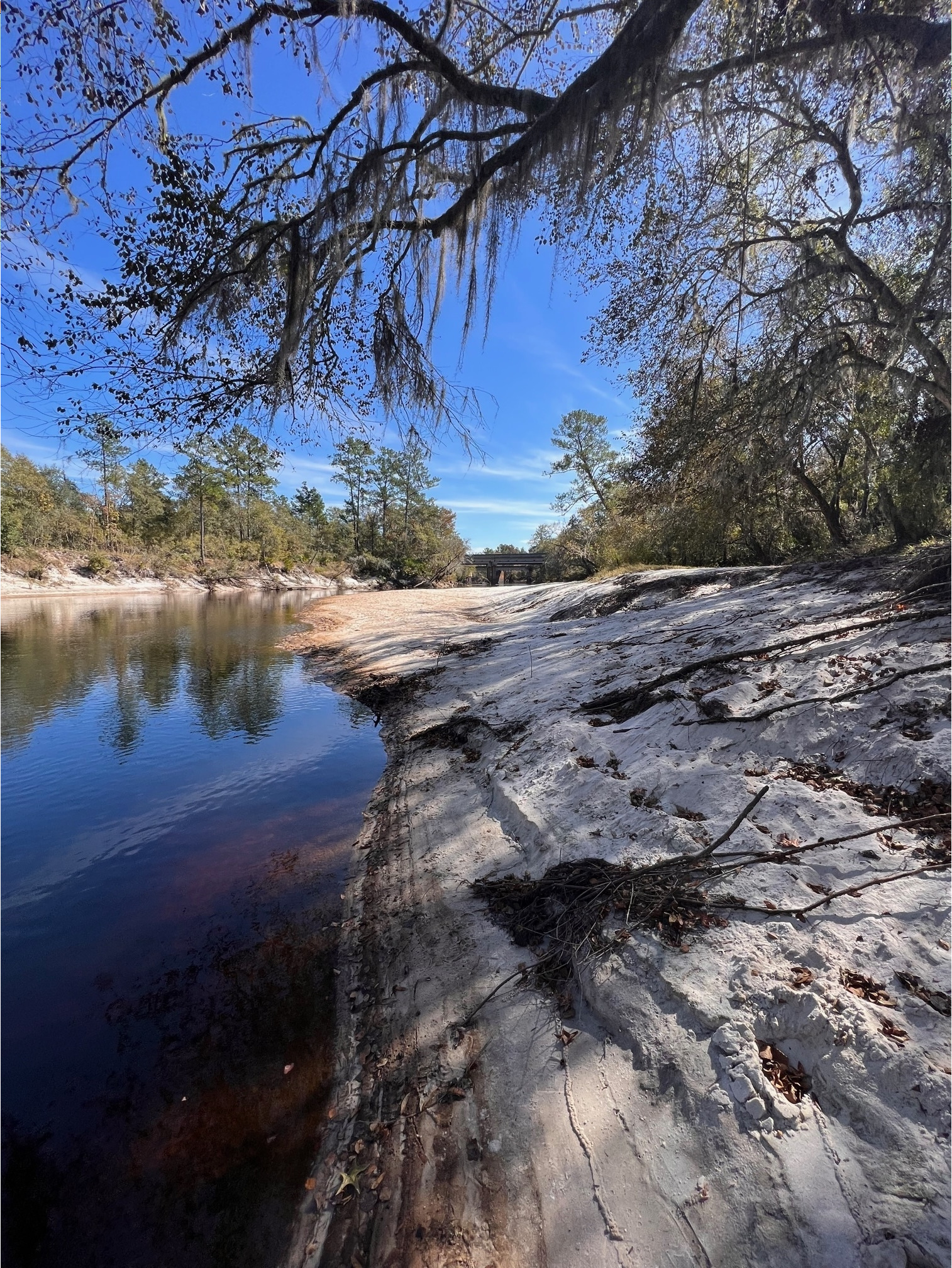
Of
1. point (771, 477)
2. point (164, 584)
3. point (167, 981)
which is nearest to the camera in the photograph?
point (167, 981)

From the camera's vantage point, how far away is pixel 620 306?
23.8 feet

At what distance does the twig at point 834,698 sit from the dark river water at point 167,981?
3217mm

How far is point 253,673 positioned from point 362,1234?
10.9m

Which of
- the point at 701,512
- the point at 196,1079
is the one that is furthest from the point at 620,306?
the point at 196,1079

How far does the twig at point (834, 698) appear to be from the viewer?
10.6 ft

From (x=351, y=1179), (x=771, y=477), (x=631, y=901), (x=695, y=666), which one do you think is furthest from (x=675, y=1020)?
(x=771, y=477)

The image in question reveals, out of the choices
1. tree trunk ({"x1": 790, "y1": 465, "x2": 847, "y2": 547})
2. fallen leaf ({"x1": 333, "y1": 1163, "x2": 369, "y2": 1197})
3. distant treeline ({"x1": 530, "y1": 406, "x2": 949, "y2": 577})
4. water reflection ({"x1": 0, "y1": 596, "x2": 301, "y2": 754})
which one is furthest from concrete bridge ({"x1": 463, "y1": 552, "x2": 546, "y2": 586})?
fallen leaf ({"x1": 333, "y1": 1163, "x2": 369, "y2": 1197})

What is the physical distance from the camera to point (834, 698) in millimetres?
3393

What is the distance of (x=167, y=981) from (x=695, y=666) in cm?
470

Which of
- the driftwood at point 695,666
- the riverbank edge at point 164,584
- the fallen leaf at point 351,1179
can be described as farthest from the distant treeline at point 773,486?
the riverbank edge at point 164,584

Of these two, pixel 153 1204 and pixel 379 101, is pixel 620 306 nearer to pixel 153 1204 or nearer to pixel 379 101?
pixel 379 101

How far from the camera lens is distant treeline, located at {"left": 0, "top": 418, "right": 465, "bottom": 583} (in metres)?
31.7

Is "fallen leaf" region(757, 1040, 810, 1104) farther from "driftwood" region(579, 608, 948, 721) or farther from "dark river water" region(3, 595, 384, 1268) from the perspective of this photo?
"driftwood" region(579, 608, 948, 721)

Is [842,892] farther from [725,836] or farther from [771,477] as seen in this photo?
[771,477]
